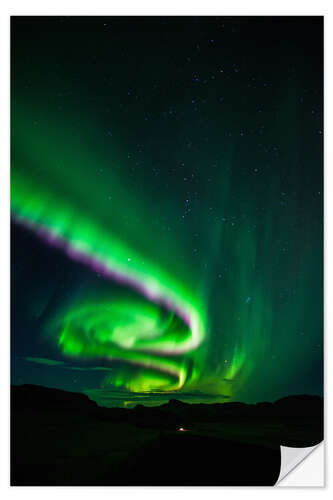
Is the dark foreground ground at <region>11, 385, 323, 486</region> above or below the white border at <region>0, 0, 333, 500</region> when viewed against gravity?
below

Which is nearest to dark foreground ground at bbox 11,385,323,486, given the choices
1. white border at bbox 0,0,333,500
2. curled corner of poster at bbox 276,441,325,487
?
curled corner of poster at bbox 276,441,325,487

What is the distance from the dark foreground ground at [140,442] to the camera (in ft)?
7.33

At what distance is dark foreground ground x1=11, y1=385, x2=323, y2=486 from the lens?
7.33 ft

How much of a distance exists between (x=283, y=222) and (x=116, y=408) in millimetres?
1146

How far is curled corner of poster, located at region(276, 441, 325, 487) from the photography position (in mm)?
2246

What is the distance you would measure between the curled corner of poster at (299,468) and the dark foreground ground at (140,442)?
0.03 meters

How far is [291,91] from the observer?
2.40 meters

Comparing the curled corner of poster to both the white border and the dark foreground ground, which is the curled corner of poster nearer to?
the dark foreground ground

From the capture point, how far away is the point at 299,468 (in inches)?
88.6

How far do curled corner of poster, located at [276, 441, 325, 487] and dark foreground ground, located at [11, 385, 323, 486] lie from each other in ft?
0.10
